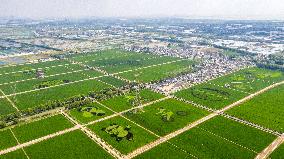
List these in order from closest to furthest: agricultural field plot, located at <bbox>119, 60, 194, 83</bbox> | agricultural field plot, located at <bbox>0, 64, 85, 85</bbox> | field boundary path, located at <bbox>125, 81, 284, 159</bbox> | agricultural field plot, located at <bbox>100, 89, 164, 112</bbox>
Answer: field boundary path, located at <bbox>125, 81, 284, 159</bbox> < agricultural field plot, located at <bbox>100, 89, 164, 112</bbox> < agricultural field plot, located at <bbox>0, 64, 85, 85</bbox> < agricultural field plot, located at <bbox>119, 60, 194, 83</bbox>

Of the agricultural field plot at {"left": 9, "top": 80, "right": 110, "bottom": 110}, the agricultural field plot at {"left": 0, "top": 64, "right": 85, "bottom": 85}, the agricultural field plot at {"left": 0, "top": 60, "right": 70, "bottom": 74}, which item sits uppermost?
the agricultural field plot at {"left": 0, "top": 60, "right": 70, "bottom": 74}

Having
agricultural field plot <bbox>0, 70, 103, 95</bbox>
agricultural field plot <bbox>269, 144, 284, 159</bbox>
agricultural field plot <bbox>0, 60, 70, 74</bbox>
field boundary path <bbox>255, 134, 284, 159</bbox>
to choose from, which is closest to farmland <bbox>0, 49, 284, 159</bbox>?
agricultural field plot <bbox>0, 70, 103, 95</bbox>

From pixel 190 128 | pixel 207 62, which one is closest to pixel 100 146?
pixel 190 128

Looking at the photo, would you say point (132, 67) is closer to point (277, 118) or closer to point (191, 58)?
point (191, 58)

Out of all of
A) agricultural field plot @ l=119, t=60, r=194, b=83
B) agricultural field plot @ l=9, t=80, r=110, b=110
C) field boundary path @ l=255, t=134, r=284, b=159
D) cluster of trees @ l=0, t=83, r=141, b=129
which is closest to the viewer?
field boundary path @ l=255, t=134, r=284, b=159

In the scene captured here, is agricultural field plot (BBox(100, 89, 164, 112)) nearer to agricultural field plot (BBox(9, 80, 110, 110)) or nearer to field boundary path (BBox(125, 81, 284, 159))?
agricultural field plot (BBox(9, 80, 110, 110))
